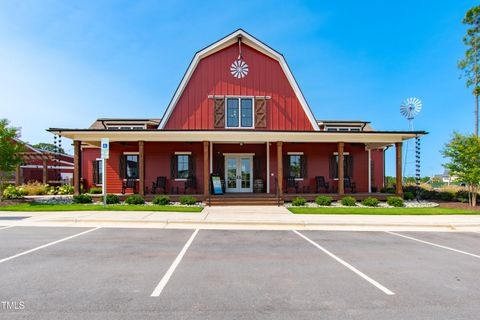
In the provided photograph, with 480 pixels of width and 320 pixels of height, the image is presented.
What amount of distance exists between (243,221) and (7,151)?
41.6ft

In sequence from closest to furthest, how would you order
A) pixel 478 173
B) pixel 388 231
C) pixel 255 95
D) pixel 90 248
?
1. pixel 90 248
2. pixel 388 231
3. pixel 478 173
4. pixel 255 95

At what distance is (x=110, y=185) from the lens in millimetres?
17156

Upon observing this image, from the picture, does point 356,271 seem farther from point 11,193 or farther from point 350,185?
point 11,193

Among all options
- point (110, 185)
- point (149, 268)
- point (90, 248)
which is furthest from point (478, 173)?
point (110, 185)

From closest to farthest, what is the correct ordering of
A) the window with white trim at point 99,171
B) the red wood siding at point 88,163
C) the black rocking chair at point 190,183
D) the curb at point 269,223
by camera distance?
the curb at point 269,223 → the black rocking chair at point 190,183 → the window with white trim at point 99,171 → the red wood siding at point 88,163

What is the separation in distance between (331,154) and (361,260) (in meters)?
12.6

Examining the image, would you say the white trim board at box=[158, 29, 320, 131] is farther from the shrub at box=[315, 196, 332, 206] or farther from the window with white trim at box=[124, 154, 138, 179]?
→ the shrub at box=[315, 196, 332, 206]

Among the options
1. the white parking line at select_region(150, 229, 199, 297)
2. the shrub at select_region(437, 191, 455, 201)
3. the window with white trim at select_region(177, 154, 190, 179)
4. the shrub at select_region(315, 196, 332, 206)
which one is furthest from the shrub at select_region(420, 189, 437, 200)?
the white parking line at select_region(150, 229, 199, 297)

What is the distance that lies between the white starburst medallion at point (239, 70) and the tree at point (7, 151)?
1252cm

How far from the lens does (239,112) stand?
16891mm

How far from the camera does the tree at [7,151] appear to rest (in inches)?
521

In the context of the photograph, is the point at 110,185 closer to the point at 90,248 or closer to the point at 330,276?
the point at 90,248

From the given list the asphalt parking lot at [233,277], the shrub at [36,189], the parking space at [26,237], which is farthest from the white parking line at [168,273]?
the shrub at [36,189]

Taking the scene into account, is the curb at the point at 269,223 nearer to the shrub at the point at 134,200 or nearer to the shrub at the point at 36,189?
the shrub at the point at 134,200
